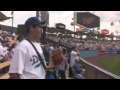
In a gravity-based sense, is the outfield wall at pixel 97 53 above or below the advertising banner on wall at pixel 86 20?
below

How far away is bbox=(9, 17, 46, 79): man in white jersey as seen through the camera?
2707 millimetres

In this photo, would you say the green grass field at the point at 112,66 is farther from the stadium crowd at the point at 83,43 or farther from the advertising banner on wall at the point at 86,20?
the advertising banner on wall at the point at 86,20

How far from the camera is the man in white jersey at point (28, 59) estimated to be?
2707 mm

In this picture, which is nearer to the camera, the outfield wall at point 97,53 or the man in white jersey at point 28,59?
the man in white jersey at point 28,59

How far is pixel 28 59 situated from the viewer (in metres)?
2.75

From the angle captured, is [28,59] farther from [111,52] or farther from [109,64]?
[111,52]

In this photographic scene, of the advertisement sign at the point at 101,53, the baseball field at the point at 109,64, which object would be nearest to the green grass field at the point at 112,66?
the baseball field at the point at 109,64

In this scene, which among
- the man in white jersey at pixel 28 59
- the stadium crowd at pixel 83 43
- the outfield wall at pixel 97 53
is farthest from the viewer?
the outfield wall at pixel 97 53

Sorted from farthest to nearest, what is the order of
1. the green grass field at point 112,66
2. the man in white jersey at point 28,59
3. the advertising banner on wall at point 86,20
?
the advertising banner on wall at point 86,20 < the green grass field at point 112,66 < the man in white jersey at point 28,59

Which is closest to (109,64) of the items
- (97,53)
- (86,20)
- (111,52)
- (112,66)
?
(112,66)
